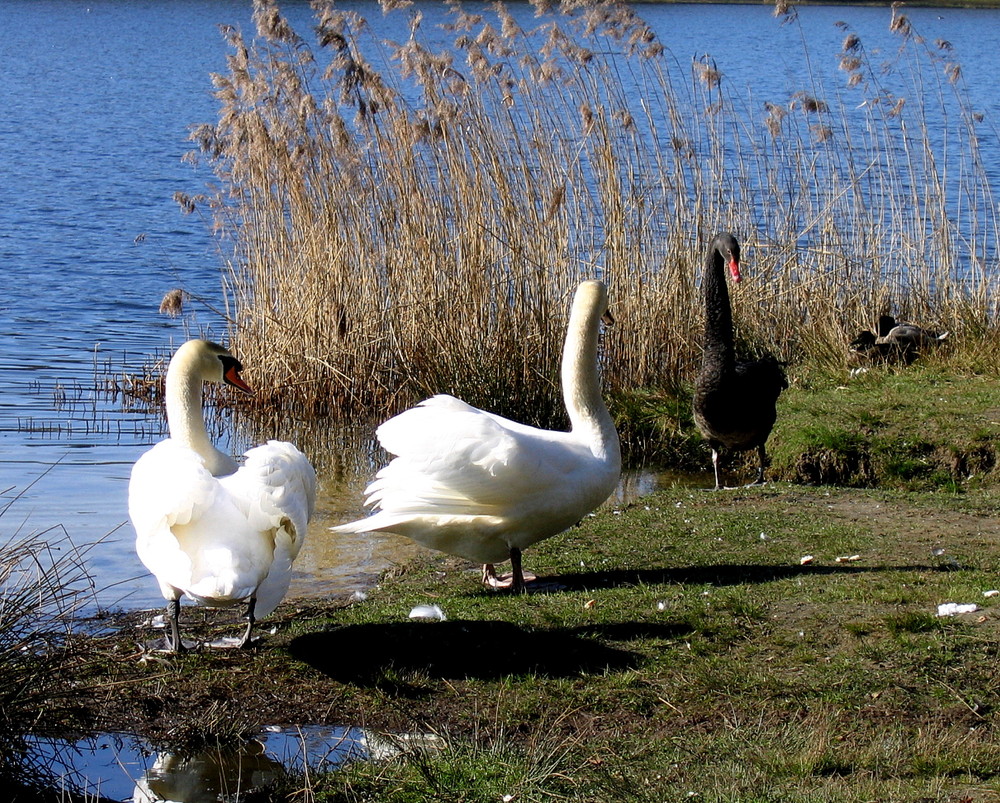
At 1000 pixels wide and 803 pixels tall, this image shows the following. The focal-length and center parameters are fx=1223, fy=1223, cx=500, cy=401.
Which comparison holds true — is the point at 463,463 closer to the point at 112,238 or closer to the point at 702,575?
the point at 702,575

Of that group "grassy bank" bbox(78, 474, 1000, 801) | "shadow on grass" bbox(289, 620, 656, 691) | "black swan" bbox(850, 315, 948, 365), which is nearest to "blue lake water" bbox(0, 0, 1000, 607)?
"grassy bank" bbox(78, 474, 1000, 801)

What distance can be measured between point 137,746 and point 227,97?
7.13 metres

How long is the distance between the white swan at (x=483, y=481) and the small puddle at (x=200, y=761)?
1.45m

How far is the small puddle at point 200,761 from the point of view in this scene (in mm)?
4031

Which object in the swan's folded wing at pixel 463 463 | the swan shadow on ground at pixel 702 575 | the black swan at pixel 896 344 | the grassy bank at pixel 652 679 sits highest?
the swan's folded wing at pixel 463 463

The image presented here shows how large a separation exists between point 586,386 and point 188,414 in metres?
2.02

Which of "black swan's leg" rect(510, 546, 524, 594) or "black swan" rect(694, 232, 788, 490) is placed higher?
"black swan" rect(694, 232, 788, 490)

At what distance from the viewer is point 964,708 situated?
172 inches

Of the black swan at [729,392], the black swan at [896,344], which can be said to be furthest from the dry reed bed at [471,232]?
the black swan at [729,392]

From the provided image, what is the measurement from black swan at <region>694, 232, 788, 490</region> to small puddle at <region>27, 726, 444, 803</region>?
4.26m

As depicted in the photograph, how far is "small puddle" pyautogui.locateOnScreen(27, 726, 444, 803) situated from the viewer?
13.2 ft

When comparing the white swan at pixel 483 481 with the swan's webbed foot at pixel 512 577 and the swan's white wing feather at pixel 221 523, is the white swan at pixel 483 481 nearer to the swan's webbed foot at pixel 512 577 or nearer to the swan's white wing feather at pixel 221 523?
the swan's webbed foot at pixel 512 577

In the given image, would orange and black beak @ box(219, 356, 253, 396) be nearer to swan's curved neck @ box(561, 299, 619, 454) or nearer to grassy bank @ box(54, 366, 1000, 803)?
grassy bank @ box(54, 366, 1000, 803)

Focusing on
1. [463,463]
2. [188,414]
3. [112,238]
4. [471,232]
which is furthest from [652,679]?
[112,238]
